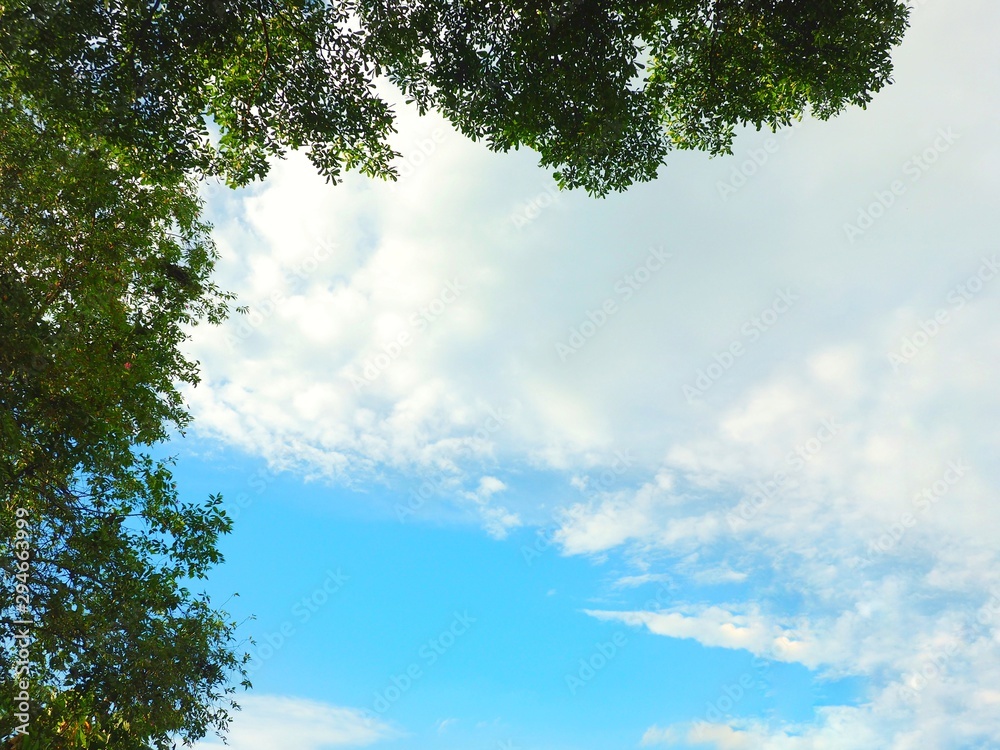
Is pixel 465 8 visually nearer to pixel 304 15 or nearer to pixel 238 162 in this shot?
pixel 304 15

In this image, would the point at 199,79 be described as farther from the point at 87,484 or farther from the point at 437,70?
the point at 87,484

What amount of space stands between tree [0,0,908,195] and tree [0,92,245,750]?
1809 millimetres

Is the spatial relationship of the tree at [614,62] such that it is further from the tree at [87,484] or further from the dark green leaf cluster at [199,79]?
the tree at [87,484]

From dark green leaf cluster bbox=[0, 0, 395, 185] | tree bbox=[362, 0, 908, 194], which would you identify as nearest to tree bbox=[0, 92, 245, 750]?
dark green leaf cluster bbox=[0, 0, 395, 185]

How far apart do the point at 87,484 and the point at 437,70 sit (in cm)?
959

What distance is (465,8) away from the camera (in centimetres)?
1007

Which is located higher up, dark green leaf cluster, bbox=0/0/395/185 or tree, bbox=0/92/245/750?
dark green leaf cluster, bbox=0/0/395/185

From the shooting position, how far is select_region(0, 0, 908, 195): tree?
9.64 m

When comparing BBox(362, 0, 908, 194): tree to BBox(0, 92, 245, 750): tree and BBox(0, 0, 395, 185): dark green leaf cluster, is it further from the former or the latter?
BBox(0, 92, 245, 750): tree

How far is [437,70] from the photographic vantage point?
411 inches

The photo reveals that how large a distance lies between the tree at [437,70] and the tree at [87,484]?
181cm

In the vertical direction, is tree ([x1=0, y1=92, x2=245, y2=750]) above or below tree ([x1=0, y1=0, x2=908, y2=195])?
below

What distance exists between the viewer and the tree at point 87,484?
10.8m

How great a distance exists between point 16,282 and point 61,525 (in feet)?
14.7
